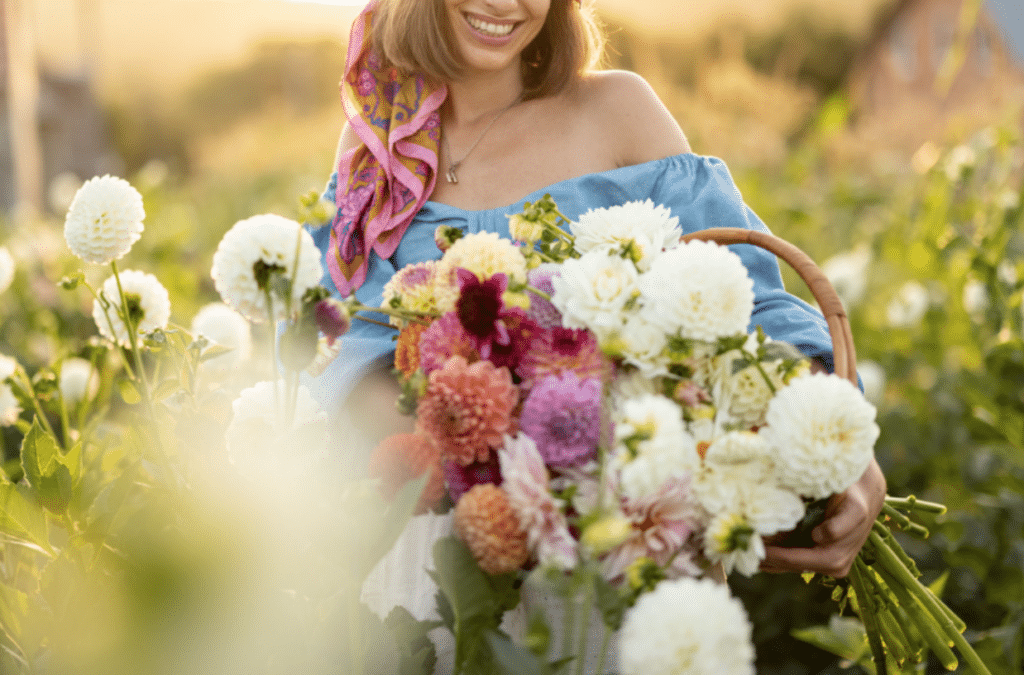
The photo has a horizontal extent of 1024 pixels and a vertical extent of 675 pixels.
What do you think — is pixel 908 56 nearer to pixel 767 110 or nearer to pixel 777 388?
pixel 767 110

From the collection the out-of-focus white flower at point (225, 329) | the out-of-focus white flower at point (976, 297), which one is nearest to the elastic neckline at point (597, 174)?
the out-of-focus white flower at point (225, 329)

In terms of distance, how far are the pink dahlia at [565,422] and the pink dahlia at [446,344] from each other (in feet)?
0.24

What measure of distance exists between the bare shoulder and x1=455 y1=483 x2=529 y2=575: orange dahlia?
84 centimetres

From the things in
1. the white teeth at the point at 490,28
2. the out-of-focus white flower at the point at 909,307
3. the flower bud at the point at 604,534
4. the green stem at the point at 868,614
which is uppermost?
the white teeth at the point at 490,28

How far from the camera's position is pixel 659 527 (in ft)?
1.97

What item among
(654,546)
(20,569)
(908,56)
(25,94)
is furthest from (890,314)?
(908,56)

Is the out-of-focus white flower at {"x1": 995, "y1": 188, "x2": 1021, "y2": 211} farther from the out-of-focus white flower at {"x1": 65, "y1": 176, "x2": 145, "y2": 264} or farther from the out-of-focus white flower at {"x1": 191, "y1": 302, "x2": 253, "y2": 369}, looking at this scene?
the out-of-focus white flower at {"x1": 65, "y1": 176, "x2": 145, "y2": 264}

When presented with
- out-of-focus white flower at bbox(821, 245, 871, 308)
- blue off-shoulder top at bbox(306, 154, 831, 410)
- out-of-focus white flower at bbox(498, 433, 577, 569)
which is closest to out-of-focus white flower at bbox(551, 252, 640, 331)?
out-of-focus white flower at bbox(498, 433, 577, 569)

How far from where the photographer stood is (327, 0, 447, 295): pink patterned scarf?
128 cm

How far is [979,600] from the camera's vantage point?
5.54ft

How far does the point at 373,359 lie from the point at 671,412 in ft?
2.08

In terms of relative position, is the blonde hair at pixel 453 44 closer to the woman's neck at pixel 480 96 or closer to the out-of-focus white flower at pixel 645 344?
the woman's neck at pixel 480 96

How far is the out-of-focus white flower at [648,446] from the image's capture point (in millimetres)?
519

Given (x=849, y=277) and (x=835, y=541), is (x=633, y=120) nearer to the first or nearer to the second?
(x=835, y=541)
